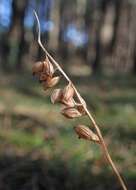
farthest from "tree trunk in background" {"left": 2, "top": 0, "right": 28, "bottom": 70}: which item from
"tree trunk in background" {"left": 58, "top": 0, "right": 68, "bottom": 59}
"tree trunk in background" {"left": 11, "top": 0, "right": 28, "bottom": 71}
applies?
"tree trunk in background" {"left": 58, "top": 0, "right": 68, "bottom": 59}

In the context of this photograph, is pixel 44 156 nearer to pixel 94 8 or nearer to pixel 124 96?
pixel 124 96

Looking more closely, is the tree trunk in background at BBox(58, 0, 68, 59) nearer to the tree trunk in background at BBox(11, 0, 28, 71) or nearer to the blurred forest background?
the tree trunk in background at BBox(11, 0, 28, 71)

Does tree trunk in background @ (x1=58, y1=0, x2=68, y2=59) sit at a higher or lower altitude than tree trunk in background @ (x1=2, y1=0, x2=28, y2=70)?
lower

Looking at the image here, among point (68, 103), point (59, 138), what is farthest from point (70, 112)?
point (59, 138)

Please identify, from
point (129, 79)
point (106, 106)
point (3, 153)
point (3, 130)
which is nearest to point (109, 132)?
point (3, 130)

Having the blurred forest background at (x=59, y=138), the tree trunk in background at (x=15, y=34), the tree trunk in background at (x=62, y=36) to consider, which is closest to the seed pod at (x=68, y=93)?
the blurred forest background at (x=59, y=138)
